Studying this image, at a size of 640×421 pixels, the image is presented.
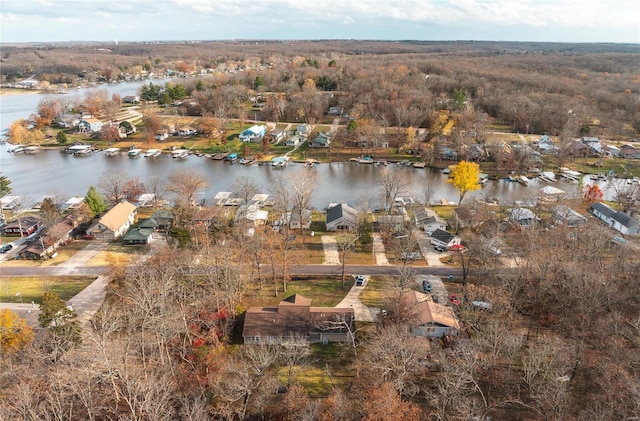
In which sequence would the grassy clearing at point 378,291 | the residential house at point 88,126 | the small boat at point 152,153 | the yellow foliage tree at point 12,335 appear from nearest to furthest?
the yellow foliage tree at point 12,335, the grassy clearing at point 378,291, the small boat at point 152,153, the residential house at point 88,126

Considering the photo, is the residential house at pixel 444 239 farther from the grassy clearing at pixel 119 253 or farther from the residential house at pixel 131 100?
the residential house at pixel 131 100

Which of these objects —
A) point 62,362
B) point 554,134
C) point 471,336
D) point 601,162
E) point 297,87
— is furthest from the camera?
point 297,87

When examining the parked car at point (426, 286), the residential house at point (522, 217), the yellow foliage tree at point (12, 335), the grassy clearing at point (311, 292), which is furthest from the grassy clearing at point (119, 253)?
the residential house at point (522, 217)

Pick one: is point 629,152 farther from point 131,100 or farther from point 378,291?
point 131,100

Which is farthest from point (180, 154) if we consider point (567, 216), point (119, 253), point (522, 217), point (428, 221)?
point (567, 216)

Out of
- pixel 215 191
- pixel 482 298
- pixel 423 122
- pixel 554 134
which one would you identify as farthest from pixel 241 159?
pixel 554 134

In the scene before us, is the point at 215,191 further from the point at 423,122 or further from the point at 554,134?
the point at 554,134
